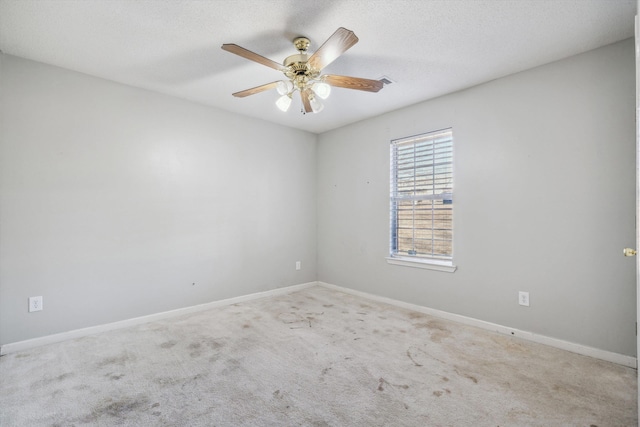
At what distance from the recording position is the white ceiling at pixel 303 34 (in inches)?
73.9

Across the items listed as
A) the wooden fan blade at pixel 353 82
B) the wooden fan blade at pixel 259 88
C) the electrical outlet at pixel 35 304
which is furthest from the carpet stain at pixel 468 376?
the electrical outlet at pixel 35 304

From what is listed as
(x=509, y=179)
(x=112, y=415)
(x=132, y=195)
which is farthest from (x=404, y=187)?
(x=112, y=415)

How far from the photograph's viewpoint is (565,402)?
176cm

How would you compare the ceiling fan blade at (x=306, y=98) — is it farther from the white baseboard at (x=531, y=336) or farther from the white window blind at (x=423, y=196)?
the white baseboard at (x=531, y=336)

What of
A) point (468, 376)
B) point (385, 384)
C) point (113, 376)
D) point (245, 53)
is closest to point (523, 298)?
point (468, 376)

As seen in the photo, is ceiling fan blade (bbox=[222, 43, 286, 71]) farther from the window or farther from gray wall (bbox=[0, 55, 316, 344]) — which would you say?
the window

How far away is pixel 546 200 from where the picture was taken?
2.55 m

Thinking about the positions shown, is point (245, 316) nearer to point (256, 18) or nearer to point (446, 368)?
point (446, 368)

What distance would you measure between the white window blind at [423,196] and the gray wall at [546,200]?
0.14 metres

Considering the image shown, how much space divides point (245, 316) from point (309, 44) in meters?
2.68

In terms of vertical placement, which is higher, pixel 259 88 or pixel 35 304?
pixel 259 88

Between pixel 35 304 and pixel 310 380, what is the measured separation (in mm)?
2405

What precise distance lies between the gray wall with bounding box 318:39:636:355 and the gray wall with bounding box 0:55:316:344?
2.01m

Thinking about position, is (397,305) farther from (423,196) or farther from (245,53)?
(245,53)
